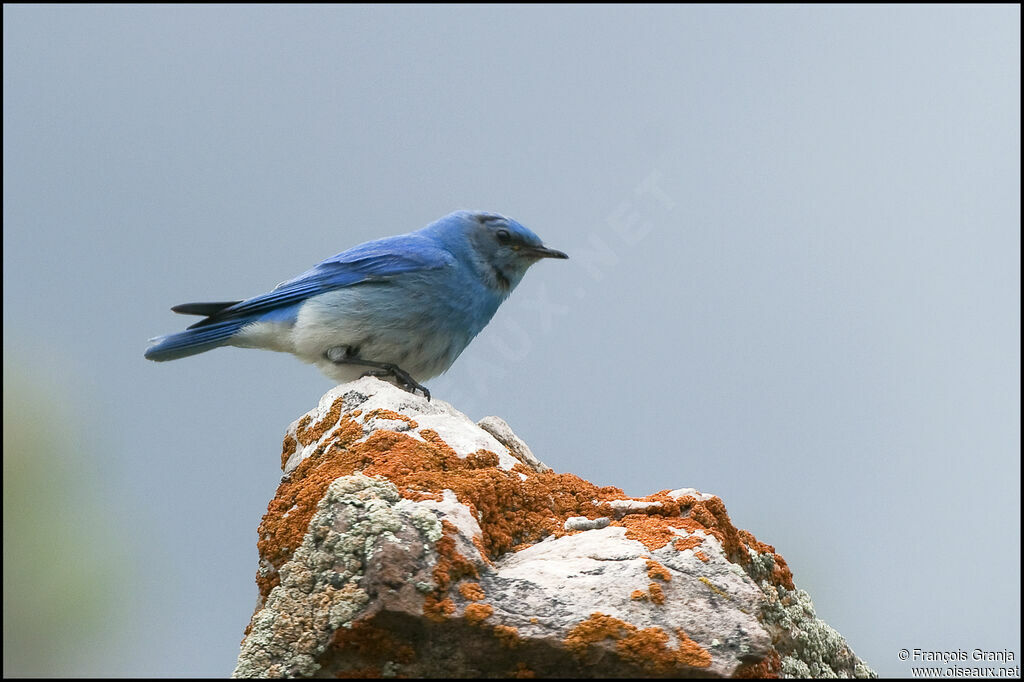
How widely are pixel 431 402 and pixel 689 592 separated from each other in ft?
7.26

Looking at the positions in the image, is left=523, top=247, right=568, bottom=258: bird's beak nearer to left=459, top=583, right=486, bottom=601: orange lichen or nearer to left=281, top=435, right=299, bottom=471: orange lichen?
left=281, top=435, right=299, bottom=471: orange lichen

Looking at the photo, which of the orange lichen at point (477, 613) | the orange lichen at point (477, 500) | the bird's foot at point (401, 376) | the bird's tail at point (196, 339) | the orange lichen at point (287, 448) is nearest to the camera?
the orange lichen at point (477, 613)

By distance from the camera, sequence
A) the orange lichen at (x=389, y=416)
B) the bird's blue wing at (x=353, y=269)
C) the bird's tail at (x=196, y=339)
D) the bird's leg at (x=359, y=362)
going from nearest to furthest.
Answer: the orange lichen at (x=389, y=416) → the bird's leg at (x=359, y=362) → the bird's blue wing at (x=353, y=269) → the bird's tail at (x=196, y=339)

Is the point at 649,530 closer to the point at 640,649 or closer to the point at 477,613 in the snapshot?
the point at 640,649

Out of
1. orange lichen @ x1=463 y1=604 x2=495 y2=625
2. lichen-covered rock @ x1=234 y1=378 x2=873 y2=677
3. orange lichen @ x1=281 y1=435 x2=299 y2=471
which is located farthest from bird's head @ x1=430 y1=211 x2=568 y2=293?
orange lichen @ x1=463 y1=604 x2=495 y2=625

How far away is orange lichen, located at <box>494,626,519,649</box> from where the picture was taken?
420 centimetres

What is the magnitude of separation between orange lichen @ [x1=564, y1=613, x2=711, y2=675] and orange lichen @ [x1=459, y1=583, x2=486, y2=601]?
41 centimetres

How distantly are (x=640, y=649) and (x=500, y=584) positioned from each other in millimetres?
655

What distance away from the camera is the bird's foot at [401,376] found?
743cm

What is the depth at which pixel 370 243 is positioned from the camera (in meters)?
8.09

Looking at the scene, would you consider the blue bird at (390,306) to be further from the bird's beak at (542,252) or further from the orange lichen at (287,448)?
the orange lichen at (287,448)

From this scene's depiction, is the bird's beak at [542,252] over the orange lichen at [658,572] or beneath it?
over

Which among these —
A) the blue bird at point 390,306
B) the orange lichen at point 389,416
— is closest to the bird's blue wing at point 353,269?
the blue bird at point 390,306

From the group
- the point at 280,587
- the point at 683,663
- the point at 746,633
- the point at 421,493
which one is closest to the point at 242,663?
the point at 280,587
